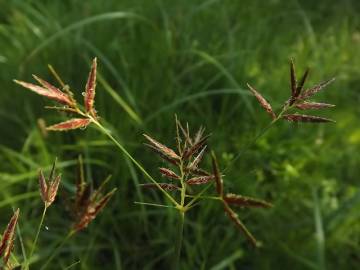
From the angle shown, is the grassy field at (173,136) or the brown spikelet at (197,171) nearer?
the brown spikelet at (197,171)

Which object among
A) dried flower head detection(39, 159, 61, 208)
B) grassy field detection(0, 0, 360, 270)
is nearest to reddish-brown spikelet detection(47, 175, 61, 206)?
dried flower head detection(39, 159, 61, 208)

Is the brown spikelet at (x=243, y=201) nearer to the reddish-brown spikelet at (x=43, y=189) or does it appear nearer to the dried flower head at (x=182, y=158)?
the dried flower head at (x=182, y=158)

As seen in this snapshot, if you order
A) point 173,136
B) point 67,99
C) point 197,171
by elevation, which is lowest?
point 173,136

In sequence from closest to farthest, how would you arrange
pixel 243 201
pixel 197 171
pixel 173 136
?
pixel 243 201
pixel 197 171
pixel 173 136

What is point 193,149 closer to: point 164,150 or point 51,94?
point 164,150

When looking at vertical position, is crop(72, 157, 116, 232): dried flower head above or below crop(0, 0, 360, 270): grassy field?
above

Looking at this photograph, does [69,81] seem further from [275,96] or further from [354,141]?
[354,141]

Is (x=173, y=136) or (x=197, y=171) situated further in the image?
(x=173, y=136)

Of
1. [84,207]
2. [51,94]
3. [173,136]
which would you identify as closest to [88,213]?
[84,207]

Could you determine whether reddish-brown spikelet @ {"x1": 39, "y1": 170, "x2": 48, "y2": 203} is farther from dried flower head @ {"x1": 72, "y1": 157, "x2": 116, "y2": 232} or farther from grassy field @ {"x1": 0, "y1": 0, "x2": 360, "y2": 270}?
grassy field @ {"x1": 0, "y1": 0, "x2": 360, "y2": 270}

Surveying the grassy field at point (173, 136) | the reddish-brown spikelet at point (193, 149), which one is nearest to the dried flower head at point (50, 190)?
the reddish-brown spikelet at point (193, 149)
